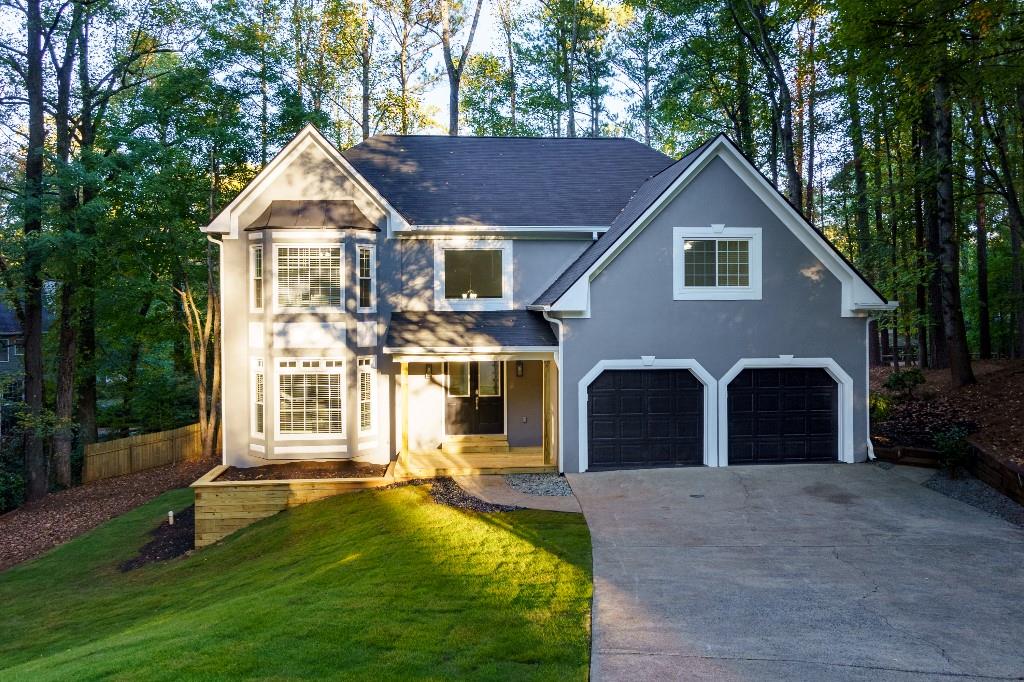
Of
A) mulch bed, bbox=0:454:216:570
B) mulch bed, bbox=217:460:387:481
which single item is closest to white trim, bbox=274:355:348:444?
mulch bed, bbox=217:460:387:481

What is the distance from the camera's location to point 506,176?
17359 mm

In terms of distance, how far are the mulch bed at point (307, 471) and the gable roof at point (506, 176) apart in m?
5.80

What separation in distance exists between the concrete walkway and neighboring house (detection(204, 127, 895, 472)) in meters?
1.11

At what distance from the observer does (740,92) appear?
24891 mm

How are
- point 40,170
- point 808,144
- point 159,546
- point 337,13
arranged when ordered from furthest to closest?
point 808,144, point 337,13, point 40,170, point 159,546

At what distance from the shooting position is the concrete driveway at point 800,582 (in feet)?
19.1

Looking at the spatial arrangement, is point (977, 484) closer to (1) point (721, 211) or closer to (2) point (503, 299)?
(1) point (721, 211)

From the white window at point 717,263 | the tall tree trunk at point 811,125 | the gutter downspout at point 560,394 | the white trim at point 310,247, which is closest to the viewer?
the gutter downspout at point 560,394

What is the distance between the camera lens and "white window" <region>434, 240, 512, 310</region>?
1541 centimetres

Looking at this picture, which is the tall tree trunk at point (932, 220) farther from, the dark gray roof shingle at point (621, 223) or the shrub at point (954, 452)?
the dark gray roof shingle at point (621, 223)

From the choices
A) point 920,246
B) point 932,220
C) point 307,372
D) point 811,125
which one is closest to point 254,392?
point 307,372

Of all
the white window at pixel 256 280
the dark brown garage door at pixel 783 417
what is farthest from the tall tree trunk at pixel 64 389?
the dark brown garage door at pixel 783 417

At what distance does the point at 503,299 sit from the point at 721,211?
17.4 feet

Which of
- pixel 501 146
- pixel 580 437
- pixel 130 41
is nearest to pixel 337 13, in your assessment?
pixel 130 41
